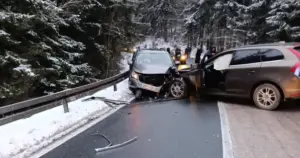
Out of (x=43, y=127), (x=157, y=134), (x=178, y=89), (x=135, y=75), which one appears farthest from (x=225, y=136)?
(x=135, y=75)

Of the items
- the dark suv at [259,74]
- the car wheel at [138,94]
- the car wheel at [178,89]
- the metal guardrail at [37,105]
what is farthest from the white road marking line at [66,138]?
the dark suv at [259,74]

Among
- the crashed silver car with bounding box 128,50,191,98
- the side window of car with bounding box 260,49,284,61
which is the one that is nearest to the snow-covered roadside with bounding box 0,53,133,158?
the crashed silver car with bounding box 128,50,191,98

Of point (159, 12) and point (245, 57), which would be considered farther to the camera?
point (159, 12)

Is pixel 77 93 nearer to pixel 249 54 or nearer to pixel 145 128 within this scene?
pixel 145 128

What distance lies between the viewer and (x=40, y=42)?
11070 mm

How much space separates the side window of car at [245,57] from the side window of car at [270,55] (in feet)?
0.50

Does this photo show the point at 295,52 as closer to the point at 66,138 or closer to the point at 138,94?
the point at 138,94

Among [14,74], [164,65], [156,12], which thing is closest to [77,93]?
[14,74]

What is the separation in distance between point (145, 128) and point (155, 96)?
15.2 ft

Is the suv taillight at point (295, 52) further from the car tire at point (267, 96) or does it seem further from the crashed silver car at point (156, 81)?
the crashed silver car at point (156, 81)

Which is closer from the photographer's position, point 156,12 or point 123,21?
point 123,21

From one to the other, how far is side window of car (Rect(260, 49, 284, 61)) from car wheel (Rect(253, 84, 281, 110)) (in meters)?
0.74

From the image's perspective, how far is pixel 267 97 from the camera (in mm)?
8062

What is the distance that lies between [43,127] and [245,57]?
19.3ft
